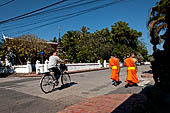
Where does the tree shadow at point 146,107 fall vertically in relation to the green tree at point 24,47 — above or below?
below

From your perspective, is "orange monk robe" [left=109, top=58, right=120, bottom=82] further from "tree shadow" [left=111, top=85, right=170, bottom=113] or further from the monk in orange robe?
"tree shadow" [left=111, top=85, right=170, bottom=113]

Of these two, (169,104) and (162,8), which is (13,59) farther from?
(169,104)

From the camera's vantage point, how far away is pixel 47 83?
6434 mm

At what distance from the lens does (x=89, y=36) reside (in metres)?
29.8

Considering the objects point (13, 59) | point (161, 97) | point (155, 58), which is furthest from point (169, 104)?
point (13, 59)

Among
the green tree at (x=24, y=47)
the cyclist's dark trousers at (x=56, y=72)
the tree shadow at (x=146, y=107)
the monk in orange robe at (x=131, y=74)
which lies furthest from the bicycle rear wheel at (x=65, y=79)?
the green tree at (x=24, y=47)

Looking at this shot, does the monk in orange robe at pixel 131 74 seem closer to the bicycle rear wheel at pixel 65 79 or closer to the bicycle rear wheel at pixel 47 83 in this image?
the bicycle rear wheel at pixel 65 79

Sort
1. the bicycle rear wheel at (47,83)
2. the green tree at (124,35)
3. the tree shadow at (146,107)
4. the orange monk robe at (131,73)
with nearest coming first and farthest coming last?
1. the tree shadow at (146,107)
2. the bicycle rear wheel at (47,83)
3. the orange monk robe at (131,73)
4. the green tree at (124,35)

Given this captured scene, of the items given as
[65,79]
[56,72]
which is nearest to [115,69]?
[65,79]

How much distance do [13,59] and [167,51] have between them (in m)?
20.3

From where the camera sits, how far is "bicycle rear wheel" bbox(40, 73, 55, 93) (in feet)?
→ 20.4

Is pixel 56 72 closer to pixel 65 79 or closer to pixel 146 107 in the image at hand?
pixel 65 79

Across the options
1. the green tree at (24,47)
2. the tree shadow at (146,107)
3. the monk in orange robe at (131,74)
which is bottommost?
the tree shadow at (146,107)

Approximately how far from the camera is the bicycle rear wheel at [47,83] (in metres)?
6.21
